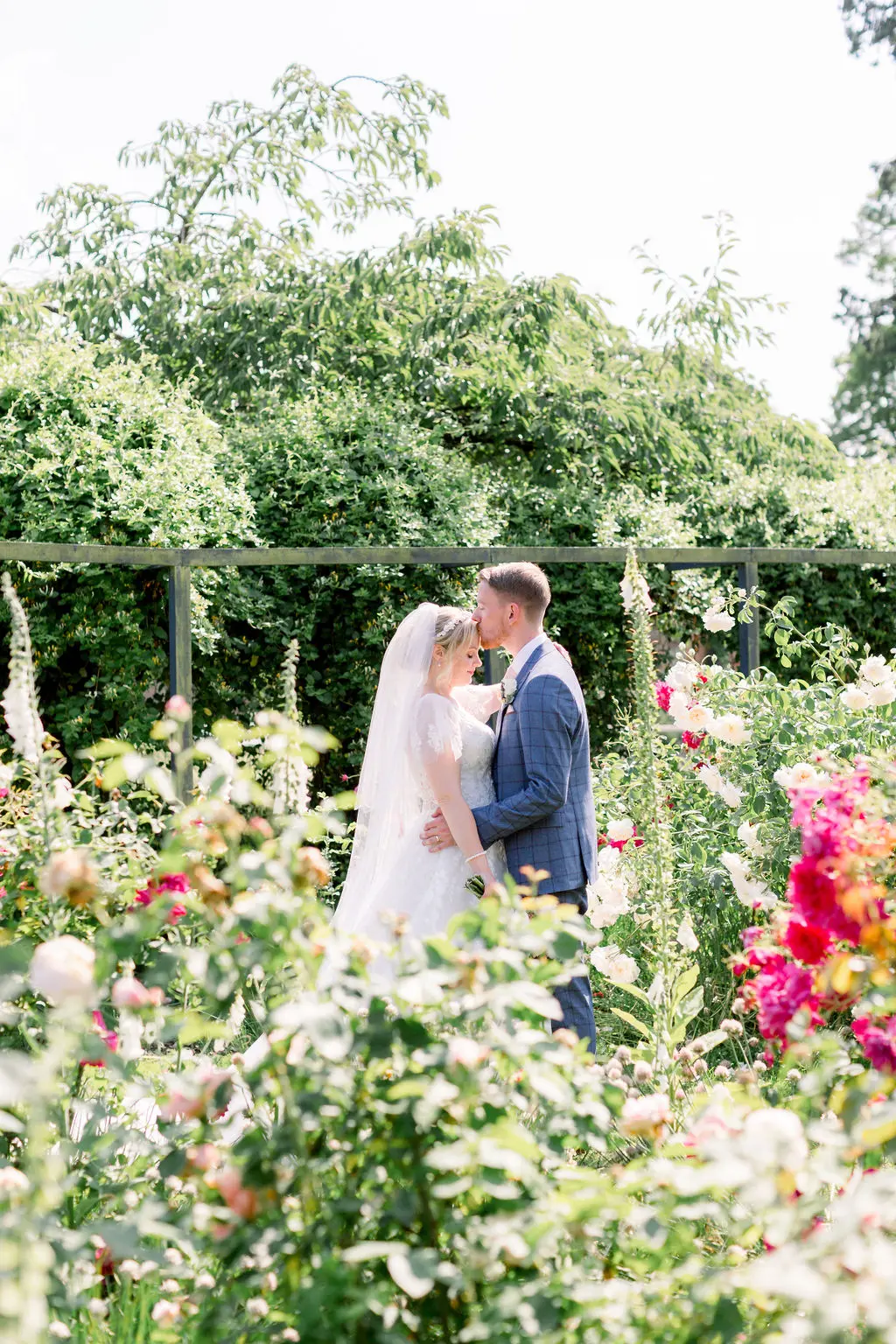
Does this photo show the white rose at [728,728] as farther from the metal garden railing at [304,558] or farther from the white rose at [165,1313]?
the white rose at [165,1313]

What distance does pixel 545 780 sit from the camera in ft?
11.3

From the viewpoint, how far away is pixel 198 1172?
5.11 ft

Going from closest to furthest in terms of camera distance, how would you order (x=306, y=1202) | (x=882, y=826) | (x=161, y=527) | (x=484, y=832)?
(x=306, y=1202)
(x=882, y=826)
(x=484, y=832)
(x=161, y=527)

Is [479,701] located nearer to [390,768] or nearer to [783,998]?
[390,768]

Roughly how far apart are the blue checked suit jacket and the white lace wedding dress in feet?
0.19

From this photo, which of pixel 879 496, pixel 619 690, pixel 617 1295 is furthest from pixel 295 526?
pixel 879 496

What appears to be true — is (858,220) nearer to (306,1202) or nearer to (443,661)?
(443,661)

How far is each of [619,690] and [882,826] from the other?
454 cm

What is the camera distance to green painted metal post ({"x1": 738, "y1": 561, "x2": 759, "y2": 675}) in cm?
623

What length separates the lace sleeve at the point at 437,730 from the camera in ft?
11.5

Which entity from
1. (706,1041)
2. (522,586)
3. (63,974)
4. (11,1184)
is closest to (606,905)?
(522,586)

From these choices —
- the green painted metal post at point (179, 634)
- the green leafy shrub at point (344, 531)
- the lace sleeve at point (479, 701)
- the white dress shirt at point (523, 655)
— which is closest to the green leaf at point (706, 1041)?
the white dress shirt at point (523, 655)

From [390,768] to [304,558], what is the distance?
4.49 ft

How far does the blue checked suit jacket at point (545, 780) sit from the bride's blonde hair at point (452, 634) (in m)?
0.20
